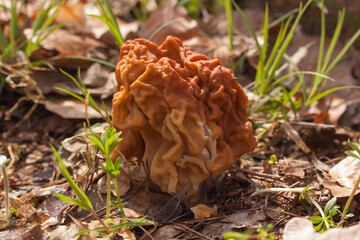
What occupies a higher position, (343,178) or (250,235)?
(250,235)

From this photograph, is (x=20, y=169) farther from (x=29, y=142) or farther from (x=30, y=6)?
(x=30, y=6)

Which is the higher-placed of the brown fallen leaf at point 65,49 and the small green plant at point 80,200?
the brown fallen leaf at point 65,49

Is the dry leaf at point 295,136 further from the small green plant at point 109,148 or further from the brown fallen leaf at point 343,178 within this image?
the small green plant at point 109,148

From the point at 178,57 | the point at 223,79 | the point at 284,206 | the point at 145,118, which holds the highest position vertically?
the point at 178,57

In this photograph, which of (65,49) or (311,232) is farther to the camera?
(65,49)

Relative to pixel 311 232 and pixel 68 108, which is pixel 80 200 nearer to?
pixel 311 232

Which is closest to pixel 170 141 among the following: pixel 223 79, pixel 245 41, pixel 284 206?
pixel 223 79

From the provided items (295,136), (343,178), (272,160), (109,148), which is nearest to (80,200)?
(109,148)

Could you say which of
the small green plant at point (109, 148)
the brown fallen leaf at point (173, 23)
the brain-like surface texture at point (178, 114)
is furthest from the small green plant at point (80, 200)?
the brown fallen leaf at point (173, 23)
